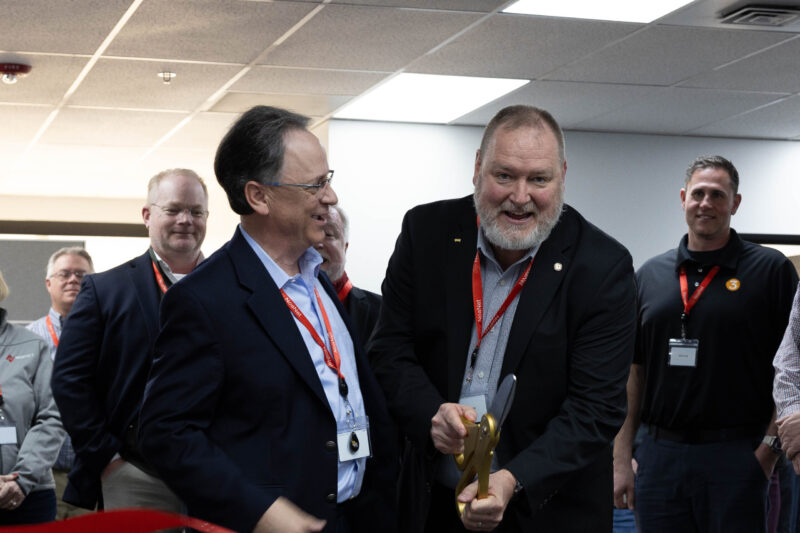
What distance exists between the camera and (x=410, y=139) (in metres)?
8.04

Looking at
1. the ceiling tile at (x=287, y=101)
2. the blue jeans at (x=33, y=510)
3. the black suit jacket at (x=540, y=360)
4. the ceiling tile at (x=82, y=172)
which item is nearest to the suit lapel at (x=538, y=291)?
the black suit jacket at (x=540, y=360)

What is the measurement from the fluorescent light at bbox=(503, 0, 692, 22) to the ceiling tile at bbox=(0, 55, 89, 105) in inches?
101

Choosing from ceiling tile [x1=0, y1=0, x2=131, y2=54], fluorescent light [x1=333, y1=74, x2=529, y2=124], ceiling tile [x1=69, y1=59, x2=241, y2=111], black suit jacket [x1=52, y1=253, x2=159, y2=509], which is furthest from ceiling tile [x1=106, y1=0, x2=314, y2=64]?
black suit jacket [x1=52, y1=253, x2=159, y2=509]

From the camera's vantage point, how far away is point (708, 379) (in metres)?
3.95

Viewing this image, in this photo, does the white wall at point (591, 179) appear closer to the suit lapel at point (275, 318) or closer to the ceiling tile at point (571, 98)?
the ceiling tile at point (571, 98)

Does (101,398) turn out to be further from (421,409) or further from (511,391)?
(511,391)

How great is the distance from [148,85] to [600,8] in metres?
2.98

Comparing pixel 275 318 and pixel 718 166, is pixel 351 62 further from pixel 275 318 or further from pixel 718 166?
pixel 275 318

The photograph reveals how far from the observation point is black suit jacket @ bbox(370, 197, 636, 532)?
7.13ft

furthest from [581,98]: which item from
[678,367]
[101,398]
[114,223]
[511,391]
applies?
[114,223]

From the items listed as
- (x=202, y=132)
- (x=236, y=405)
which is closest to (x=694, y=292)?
(x=236, y=405)

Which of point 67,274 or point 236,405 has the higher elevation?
point 67,274

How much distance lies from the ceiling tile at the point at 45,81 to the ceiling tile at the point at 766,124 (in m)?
4.64

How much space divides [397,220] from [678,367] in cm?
414
